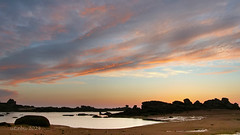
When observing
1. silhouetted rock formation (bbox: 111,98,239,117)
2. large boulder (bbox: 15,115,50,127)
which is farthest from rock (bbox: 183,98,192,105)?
large boulder (bbox: 15,115,50,127)

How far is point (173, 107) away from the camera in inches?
4350

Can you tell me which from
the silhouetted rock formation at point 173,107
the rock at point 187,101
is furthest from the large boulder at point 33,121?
the rock at point 187,101

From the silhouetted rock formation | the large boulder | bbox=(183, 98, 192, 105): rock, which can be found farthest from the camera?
bbox=(183, 98, 192, 105): rock

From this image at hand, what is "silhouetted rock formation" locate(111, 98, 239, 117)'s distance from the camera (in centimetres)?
10247

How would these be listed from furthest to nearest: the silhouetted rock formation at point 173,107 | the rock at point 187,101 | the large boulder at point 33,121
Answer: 1. the rock at point 187,101
2. the silhouetted rock formation at point 173,107
3. the large boulder at point 33,121

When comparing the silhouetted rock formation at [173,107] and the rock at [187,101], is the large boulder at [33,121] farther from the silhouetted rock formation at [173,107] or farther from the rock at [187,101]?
the rock at [187,101]

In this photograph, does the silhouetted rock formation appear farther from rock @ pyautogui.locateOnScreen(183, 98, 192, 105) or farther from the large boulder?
the large boulder

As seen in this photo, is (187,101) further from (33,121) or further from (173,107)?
(33,121)

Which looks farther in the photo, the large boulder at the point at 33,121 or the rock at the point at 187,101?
the rock at the point at 187,101

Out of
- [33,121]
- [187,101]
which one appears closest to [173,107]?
[187,101]

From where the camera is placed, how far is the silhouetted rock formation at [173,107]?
102469 mm

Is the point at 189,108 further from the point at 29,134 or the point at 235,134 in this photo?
the point at 29,134

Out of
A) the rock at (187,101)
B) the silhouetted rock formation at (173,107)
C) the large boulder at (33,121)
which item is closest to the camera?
the large boulder at (33,121)

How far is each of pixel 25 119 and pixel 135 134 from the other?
19.2 m
